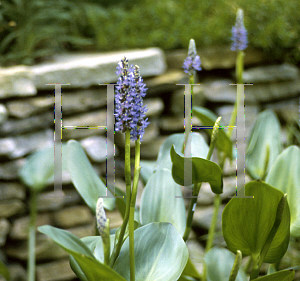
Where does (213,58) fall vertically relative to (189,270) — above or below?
above

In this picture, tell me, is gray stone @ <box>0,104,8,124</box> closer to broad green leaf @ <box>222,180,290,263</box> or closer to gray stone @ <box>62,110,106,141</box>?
gray stone @ <box>62,110,106,141</box>

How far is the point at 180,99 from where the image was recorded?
1.13m

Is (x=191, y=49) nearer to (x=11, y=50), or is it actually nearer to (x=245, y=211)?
(x=245, y=211)

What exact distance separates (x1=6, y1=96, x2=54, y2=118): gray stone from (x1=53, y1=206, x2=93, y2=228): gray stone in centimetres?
A: 34

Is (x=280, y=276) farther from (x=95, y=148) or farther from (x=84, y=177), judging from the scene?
(x=95, y=148)

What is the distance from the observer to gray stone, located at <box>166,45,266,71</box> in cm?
117

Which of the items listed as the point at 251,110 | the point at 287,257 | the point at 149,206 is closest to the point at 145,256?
the point at 149,206

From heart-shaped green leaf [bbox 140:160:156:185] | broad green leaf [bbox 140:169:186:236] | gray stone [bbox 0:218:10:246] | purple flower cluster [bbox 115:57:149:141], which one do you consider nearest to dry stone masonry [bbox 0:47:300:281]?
gray stone [bbox 0:218:10:246]

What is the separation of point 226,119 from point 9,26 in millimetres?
829

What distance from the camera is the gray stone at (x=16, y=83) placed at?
889 mm

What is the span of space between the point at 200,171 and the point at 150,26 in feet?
3.32

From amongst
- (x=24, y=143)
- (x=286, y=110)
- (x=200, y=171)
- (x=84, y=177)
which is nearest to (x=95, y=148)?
(x=24, y=143)

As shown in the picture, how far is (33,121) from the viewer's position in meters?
0.95

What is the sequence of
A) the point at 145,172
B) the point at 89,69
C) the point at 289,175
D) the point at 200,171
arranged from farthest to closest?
1. the point at 89,69
2. the point at 145,172
3. the point at 289,175
4. the point at 200,171
